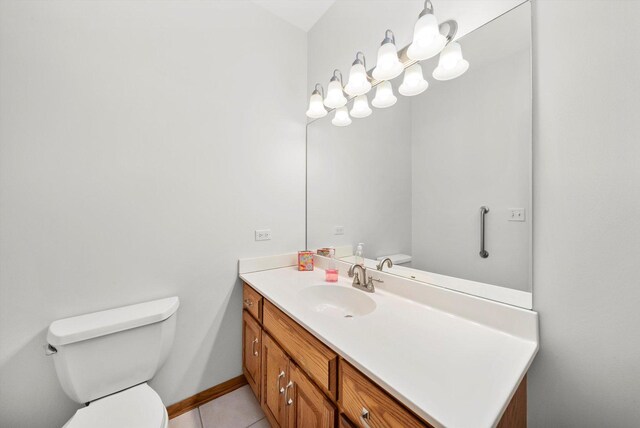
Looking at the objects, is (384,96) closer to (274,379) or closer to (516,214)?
(516,214)

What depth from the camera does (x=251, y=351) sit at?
1522 millimetres

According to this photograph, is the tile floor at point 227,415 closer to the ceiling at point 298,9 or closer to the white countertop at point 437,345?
the white countertop at point 437,345

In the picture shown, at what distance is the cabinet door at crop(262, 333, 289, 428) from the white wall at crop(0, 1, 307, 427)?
46 centimetres

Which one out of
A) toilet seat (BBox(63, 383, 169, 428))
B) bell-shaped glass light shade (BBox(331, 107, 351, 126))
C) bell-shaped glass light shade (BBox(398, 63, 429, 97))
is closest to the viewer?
toilet seat (BBox(63, 383, 169, 428))

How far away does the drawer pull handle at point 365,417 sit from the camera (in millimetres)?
679

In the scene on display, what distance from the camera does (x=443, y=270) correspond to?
44.2 inches

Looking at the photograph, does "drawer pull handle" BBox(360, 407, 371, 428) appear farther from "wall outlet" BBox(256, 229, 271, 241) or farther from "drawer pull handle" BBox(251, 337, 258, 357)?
"wall outlet" BBox(256, 229, 271, 241)

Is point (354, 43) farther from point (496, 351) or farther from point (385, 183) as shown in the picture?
point (496, 351)

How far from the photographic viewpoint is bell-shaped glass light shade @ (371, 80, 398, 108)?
1341 mm

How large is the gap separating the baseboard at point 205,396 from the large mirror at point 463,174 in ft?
4.11

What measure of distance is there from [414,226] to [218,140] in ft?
4.32

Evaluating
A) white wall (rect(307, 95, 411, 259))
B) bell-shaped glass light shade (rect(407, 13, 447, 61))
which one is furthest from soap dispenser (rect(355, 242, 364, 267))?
bell-shaped glass light shade (rect(407, 13, 447, 61))

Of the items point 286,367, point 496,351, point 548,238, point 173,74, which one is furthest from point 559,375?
point 173,74

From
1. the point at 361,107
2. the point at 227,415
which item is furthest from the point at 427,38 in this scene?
the point at 227,415
